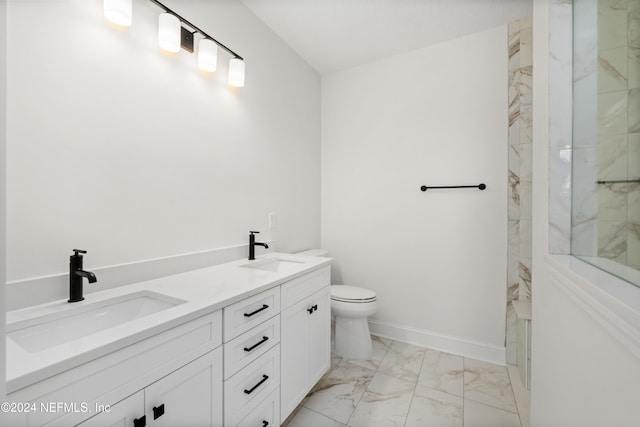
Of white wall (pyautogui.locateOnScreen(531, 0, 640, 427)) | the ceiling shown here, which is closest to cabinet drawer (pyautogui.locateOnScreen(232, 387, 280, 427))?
white wall (pyautogui.locateOnScreen(531, 0, 640, 427))

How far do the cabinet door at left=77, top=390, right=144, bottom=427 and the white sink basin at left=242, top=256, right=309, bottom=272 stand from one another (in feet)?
3.13

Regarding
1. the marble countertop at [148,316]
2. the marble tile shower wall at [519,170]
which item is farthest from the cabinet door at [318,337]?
the marble tile shower wall at [519,170]

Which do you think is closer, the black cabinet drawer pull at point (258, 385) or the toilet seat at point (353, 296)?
the black cabinet drawer pull at point (258, 385)

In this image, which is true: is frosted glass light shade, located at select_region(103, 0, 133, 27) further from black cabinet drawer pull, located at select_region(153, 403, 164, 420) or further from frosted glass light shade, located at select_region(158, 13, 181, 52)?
black cabinet drawer pull, located at select_region(153, 403, 164, 420)

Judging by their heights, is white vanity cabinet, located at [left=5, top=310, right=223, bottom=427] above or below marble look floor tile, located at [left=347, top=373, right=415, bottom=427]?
above

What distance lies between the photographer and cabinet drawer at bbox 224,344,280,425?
3.37 ft

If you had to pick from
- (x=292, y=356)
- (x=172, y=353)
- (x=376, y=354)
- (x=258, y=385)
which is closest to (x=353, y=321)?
(x=376, y=354)

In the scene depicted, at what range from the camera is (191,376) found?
0.88m

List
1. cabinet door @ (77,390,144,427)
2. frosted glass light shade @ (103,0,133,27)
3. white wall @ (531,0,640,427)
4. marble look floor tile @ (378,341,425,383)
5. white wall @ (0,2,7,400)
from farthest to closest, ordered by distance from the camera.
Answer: marble look floor tile @ (378,341,425,383), frosted glass light shade @ (103,0,133,27), cabinet door @ (77,390,144,427), white wall @ (531,0,640,427), white wall @ (0,2,7,400)

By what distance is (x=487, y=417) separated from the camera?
1505 mm

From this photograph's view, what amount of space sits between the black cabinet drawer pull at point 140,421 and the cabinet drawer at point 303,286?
0.67 metres

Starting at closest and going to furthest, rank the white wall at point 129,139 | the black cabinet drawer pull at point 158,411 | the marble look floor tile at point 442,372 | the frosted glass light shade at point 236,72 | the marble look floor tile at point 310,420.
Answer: the black cabinet drawer pull at point 158,411 → the white wall at point 129,139 → the marble look floor tile at point 310,420 → the frosted glass light shade at point 236,72 → the marble look floor tile at point 442,372

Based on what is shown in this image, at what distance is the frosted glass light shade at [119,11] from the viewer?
1085mm

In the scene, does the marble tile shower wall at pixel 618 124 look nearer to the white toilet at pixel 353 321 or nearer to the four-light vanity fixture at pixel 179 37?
the white toilet at pixel 353 321
